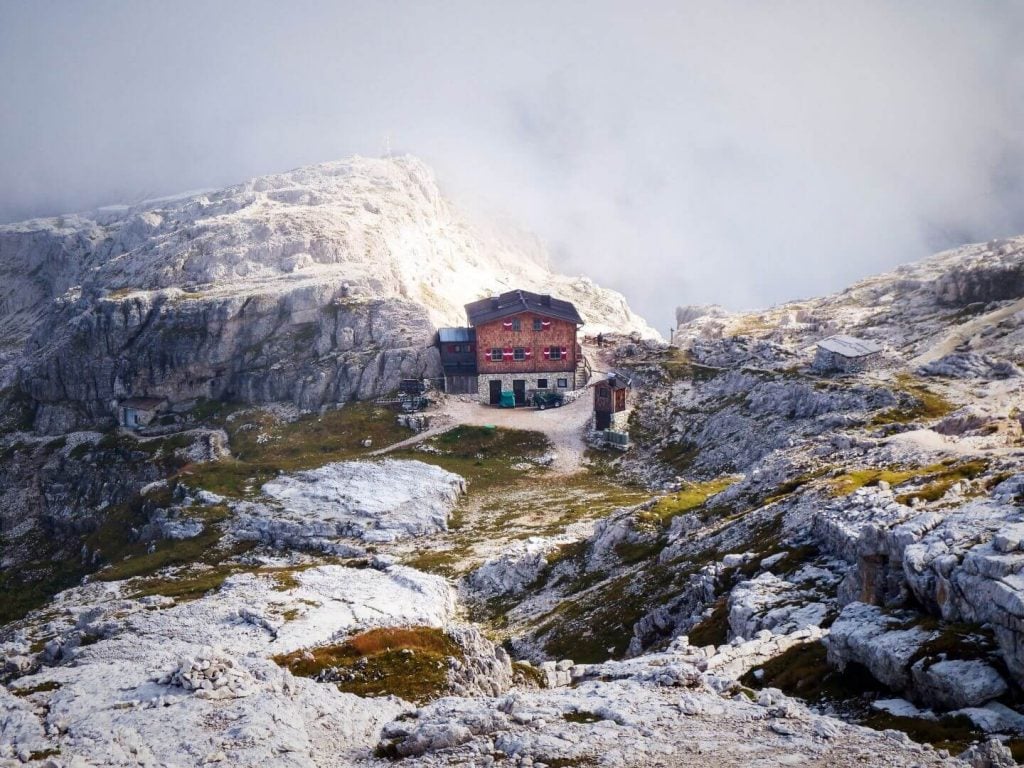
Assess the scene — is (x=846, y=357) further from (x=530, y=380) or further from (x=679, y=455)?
(x=530, y=380)

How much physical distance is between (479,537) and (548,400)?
4119 centimetres

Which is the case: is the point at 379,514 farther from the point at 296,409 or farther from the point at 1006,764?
the point at 1006,764

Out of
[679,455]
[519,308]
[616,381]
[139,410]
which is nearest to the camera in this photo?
[679,455]

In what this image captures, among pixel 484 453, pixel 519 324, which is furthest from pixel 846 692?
pixel 519 324

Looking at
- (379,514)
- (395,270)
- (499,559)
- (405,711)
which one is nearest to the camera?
(405,711)

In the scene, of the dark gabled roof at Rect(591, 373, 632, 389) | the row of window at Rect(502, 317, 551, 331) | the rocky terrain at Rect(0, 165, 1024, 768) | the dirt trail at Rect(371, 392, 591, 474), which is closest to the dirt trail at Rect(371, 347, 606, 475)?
the dirt trail at Rect(371, 392, 591, 474)

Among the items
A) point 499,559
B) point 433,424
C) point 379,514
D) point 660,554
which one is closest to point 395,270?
point 433,424

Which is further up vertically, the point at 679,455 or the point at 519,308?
the point at 519,308

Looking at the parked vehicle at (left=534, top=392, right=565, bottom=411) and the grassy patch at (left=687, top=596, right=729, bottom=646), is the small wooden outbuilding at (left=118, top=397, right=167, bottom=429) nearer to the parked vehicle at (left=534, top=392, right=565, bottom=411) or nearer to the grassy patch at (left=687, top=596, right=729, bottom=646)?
the parked vehicle at (left=534, top=392, right=565, bottom=411)

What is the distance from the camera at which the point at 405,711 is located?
111 feet

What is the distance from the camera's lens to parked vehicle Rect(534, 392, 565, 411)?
384 ft

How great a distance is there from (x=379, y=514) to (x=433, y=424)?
90.2ft

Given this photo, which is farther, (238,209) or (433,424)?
(238,209)

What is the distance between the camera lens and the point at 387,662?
38.7m
